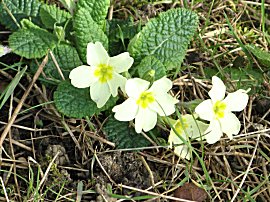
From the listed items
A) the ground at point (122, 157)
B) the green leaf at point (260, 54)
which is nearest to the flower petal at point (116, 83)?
the ground at point (122, 157)

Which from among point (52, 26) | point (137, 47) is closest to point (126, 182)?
point (137, 47)

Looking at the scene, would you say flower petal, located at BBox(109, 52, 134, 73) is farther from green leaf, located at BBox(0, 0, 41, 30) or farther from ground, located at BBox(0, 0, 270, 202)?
green leaf, located at BBox(0, 0, 41, 30)

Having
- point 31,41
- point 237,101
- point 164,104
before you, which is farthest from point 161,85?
point 31,41

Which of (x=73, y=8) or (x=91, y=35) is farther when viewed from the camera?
(x=73, y=8)

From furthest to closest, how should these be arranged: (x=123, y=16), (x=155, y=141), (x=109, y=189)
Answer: (x=123, y=16) < (x=155, y=141) < (x=109, y=189)

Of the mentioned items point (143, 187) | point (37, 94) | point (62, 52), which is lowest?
point (143, 187)

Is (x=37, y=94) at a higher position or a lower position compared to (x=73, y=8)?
lower

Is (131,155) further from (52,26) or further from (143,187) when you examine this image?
(52,26)
